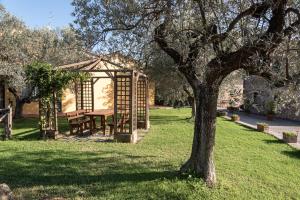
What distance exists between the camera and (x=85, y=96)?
1911cm

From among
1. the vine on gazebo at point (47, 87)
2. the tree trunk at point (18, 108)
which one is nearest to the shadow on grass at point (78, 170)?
the vine on gazebo at point (47, 87)

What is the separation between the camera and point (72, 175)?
7926mm

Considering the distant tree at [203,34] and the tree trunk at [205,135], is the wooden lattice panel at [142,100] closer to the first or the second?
the distant tree at [203,34]

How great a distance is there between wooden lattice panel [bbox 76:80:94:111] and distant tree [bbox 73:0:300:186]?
10.5 m

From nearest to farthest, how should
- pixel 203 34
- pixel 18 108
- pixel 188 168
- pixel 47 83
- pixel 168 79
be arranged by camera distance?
pixel 203 34 → pixel 188 168 → pixel 47 83 → pixel 168 79 → pixel 18 108

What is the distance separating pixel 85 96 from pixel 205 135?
12655 mm

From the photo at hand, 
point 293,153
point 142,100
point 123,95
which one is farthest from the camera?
point 142,100

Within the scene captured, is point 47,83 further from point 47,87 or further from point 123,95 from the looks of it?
point 123,95

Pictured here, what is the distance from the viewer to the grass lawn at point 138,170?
6957 mm

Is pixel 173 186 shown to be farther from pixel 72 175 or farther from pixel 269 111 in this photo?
pixel 269 111

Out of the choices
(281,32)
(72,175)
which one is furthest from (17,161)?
(281,32)

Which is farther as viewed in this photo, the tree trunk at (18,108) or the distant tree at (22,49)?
the tree trunk at (18,108)

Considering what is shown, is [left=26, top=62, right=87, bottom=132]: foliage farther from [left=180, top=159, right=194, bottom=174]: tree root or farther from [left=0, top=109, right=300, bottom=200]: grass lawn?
[left=180, top=159, right=194, bottom=174]: tree root

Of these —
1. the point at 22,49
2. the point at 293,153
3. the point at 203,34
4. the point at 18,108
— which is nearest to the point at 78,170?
the point at 203,34
